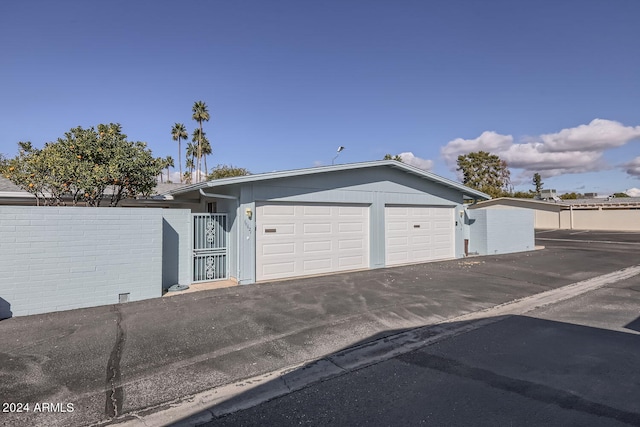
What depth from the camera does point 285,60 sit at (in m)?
13.8

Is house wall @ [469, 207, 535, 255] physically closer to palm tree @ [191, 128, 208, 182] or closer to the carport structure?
the carport structure

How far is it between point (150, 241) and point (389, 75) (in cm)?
1211

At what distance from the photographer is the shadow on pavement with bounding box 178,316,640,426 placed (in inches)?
121

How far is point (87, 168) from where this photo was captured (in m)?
8.74

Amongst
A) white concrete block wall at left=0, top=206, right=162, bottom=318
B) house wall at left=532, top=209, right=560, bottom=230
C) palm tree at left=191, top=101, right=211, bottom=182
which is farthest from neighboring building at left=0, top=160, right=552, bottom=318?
house wall at left=532, top=209, right=560, bottom=230

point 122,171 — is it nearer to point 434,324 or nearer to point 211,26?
point 211,26

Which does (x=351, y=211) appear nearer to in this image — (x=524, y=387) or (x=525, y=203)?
(x=524, y=387)

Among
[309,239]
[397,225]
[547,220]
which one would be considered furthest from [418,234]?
[547,220]


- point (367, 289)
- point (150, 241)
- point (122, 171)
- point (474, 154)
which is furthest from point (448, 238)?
point (474, 154)

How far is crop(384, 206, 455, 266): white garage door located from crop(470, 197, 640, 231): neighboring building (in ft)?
77.4

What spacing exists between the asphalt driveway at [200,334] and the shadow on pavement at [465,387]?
62cm

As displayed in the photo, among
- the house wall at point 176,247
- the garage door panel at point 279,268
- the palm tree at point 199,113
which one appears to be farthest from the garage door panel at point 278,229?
the palm tree at point 199,113

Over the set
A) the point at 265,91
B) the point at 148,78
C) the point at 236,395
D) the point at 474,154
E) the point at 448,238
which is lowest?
the point at 236,395

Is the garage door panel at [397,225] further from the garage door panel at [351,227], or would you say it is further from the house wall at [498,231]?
the house wall at [498,231]
